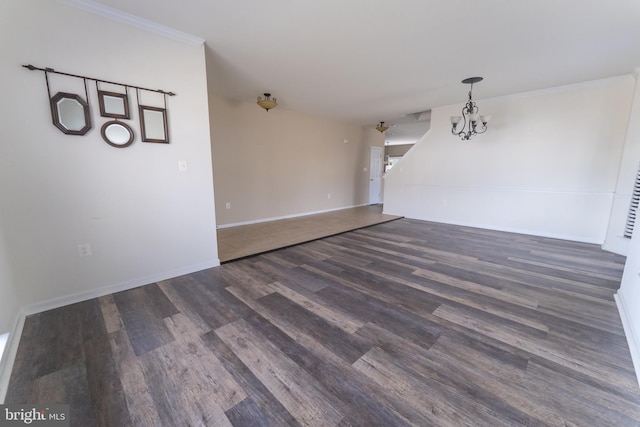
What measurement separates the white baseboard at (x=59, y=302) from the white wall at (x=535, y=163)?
4.94 m

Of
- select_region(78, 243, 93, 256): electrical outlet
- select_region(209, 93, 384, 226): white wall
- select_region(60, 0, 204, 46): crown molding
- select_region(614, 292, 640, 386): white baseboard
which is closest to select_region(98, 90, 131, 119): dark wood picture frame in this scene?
select_region(60, 0, 204, 46): crown molding

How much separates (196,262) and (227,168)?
2557mm

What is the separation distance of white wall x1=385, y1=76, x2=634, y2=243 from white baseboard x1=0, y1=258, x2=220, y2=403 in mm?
4937

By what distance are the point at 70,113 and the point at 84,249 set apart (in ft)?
3.86

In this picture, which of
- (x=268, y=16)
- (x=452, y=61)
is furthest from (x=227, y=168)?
(x=452, y=61)

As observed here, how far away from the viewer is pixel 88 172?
2186 mm

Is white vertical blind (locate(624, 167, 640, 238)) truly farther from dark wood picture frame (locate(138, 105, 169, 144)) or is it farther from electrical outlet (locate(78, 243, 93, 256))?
electrical outlet (locate(78, 243, 93, 256))

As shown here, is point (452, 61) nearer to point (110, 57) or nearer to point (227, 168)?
point (110, 57)

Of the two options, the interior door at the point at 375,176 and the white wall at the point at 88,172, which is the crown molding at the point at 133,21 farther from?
the interior door at the point at 375,176

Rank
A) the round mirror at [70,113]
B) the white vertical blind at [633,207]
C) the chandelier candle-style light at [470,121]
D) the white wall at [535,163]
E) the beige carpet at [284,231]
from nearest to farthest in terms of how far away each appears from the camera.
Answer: the round mirror at [70,113]
the white vertical blind at [633,207]
the beige carpet at [284,231]
the white wall at [535,163]
the chandelier candle-style light at [470,121]

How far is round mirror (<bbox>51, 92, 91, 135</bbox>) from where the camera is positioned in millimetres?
2014

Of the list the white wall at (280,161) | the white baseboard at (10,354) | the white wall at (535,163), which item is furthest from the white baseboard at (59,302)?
the white wall at (535,163)

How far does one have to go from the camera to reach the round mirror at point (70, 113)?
79.3 inches

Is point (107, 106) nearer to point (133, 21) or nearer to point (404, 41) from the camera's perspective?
point (133, 21)
